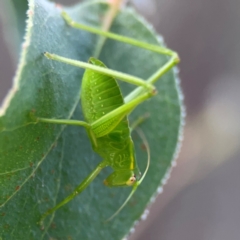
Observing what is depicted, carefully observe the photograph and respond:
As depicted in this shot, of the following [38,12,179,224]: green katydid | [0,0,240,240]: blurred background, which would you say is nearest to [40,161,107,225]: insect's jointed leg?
[38,12,179,224]: green katydid

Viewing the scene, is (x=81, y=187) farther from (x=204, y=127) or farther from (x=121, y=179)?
(x=204, y=127)

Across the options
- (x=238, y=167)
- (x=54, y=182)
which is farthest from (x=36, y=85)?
(x=238, y=167)

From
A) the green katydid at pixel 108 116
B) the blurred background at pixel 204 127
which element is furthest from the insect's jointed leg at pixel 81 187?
the blurred background at pixel 204 127

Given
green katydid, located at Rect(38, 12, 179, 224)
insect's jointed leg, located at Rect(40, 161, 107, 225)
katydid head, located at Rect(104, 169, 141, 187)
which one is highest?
green katydid, located at Rect(38, 12, 179, 224)

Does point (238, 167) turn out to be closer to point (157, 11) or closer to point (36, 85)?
point (157, 11)

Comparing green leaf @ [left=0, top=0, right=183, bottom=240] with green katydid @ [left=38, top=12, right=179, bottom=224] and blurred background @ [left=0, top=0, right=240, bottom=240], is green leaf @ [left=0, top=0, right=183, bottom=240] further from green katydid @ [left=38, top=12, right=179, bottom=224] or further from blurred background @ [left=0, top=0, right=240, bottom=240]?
blurred background @ [left=0, top=0, right=240, bottom=240]

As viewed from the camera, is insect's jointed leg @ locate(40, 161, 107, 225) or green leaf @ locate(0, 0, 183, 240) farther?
insect's jointed leg @ locate(40, 161, 107, 225)
